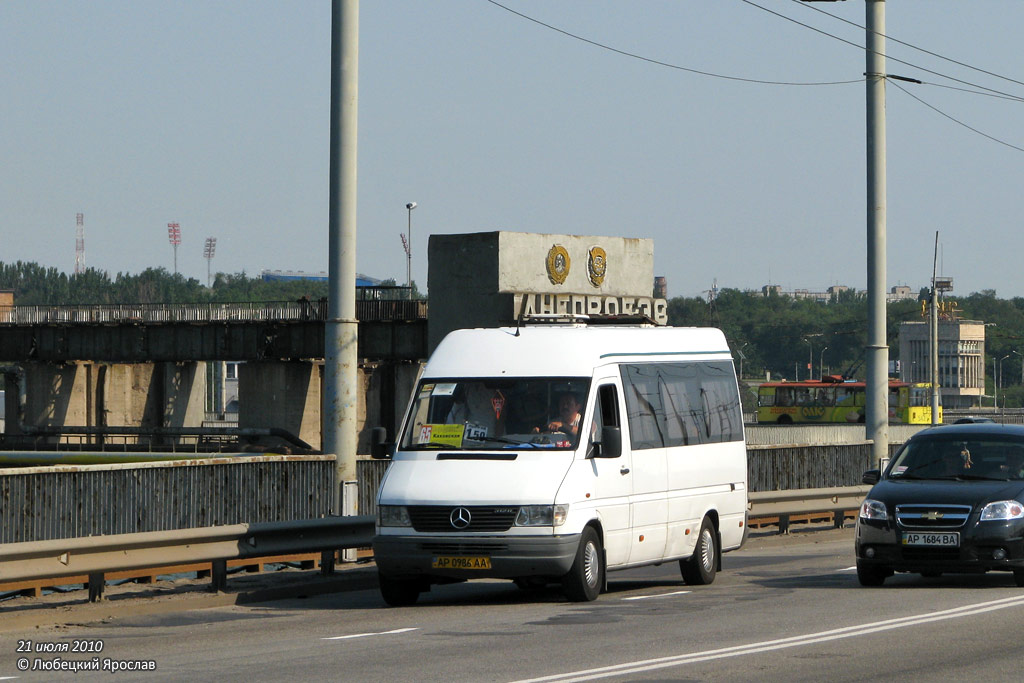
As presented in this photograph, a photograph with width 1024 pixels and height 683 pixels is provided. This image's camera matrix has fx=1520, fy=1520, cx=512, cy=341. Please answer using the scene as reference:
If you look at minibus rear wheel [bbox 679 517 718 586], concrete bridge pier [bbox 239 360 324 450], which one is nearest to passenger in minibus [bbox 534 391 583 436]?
minibus rear wheel [bbox 679 517 718 586]

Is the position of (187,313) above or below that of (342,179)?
above

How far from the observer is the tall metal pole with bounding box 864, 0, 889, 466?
25.1 meters

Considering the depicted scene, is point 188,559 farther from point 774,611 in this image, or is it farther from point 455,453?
point 774,611

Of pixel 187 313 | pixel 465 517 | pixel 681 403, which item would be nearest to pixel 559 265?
pixel 187 313

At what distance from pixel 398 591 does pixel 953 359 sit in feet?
558

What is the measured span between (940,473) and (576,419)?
4012 millimetres

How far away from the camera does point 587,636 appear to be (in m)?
11.3

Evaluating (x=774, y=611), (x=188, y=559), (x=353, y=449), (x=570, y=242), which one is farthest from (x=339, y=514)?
(x=570, y=242)

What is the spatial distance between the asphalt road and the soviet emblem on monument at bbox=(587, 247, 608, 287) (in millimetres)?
36164

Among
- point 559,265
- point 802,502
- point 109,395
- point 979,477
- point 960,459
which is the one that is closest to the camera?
point 979,477

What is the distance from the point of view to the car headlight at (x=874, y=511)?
48.3ft

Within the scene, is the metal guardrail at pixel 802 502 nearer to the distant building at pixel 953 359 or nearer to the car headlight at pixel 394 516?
the car headlight at pixel 394 516

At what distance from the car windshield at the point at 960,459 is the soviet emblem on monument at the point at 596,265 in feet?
119

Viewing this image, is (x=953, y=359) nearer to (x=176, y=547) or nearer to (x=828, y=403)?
(x=828, y=403)
